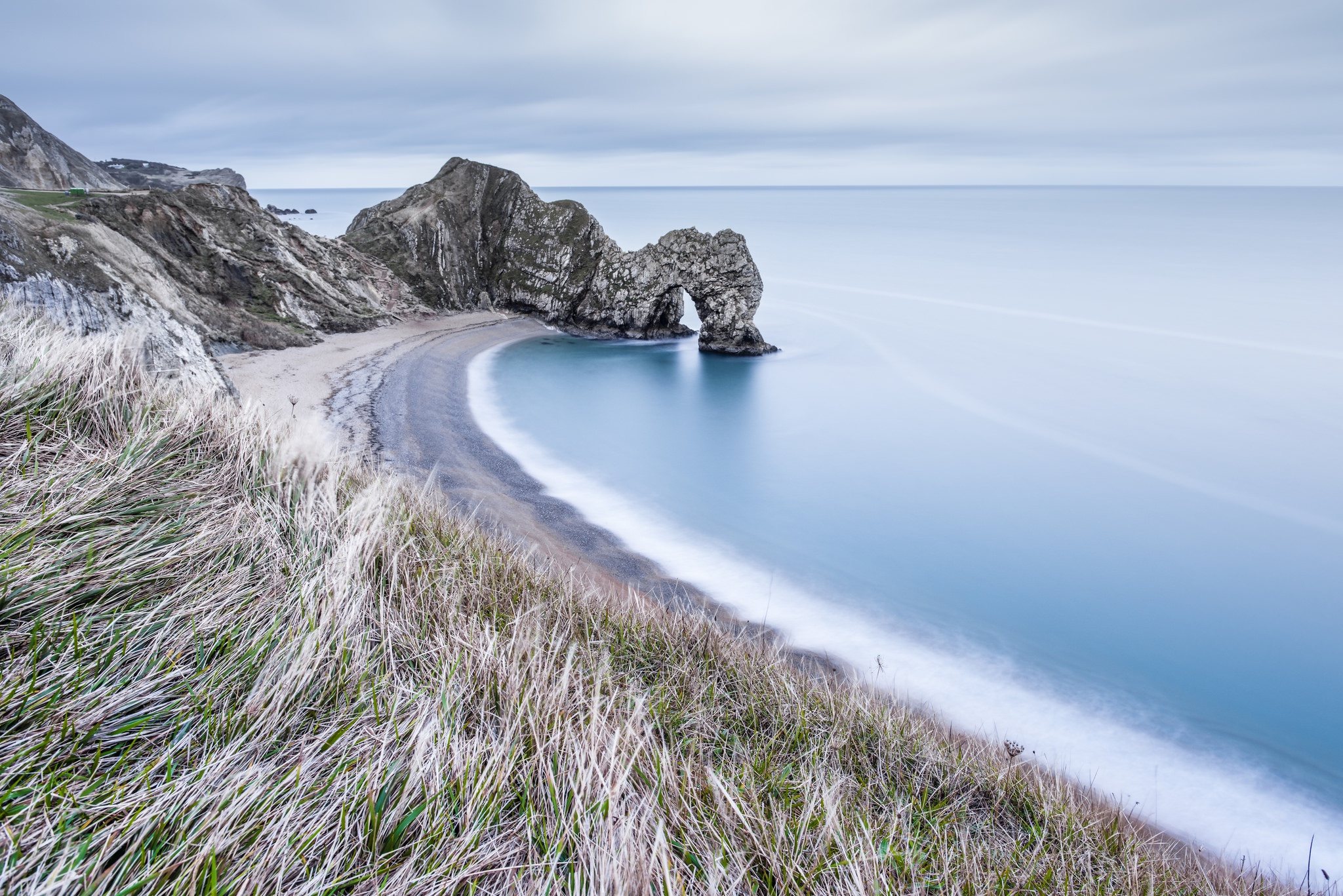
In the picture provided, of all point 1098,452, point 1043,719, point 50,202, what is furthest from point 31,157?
point 1098,452

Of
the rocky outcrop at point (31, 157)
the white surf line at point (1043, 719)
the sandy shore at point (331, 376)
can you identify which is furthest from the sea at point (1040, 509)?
the rocky outcrop at point (31, 157)

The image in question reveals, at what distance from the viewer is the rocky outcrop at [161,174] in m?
59.6

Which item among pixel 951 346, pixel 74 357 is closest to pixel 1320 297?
pixel 951 346

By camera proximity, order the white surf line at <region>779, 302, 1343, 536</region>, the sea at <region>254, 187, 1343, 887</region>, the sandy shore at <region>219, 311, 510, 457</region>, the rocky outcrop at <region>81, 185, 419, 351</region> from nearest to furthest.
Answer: the sea at <region>254, 187, 1343, 887</region> < the white surf line at <region>779, 302, 1343, 536</region> < the sandy shore at <region>219, 311, 510, 457</region> < the rocky outcrop at <region>81, 185, 419, 351</region>

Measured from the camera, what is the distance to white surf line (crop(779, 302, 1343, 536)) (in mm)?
13859

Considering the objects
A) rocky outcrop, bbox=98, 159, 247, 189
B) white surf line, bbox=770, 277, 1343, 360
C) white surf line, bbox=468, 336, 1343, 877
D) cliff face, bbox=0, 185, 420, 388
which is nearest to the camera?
white surf line, bbox=468, 336, 1343, 877

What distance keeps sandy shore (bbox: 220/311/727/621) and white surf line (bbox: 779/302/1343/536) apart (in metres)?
13.0

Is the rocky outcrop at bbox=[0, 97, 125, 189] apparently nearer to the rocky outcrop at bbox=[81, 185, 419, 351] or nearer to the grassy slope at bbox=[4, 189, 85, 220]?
the rocky outcrop at bbox=[81, 185, 419, 351]

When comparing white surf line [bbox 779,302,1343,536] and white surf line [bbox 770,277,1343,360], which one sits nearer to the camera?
white surf line [bbox 779,302,1343,536]

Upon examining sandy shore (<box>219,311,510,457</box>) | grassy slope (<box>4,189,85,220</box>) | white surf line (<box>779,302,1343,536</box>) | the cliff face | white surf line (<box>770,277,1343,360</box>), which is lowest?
white surf line (<box>779,302,1343,536</box>)

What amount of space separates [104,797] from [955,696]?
8.53 meters

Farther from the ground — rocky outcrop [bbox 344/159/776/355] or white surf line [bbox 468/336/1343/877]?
rocky outcrop [bbox 344/159/776/355]

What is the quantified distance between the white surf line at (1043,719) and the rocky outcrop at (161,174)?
66471mm

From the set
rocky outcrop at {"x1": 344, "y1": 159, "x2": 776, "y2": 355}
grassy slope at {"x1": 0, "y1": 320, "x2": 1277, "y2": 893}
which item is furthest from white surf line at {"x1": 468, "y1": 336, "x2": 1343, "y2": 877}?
rocky outcrop at {"x1": 344, "y1": 159, "x2": 776, "y2": 355}
